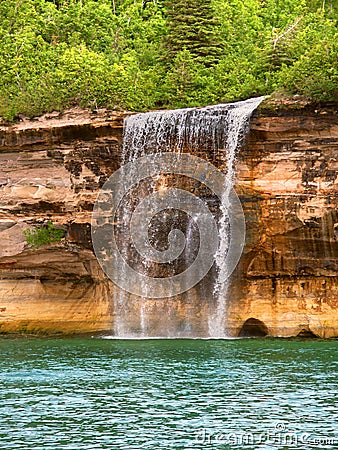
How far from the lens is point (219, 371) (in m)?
19.6

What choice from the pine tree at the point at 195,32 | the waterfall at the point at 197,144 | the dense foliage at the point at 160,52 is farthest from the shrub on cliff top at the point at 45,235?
the pine tree at the point at 195,32

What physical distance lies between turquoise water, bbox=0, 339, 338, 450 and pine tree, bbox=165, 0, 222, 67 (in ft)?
43.2

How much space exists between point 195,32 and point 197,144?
957 cm

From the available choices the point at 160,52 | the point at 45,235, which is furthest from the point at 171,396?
the point at 160,52

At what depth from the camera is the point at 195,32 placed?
34.2m

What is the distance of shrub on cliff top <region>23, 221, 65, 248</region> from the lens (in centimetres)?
2698

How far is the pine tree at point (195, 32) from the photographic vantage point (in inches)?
1330

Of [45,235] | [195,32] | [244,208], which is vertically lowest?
[45,235]

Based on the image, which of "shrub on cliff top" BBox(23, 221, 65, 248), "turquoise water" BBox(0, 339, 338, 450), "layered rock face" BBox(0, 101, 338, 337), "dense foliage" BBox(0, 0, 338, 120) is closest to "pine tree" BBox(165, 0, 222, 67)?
"dense foliage" BBox(0, 0, 338, 120)

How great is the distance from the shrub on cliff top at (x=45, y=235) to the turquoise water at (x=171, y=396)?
12.4 feet

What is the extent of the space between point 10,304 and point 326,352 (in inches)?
390

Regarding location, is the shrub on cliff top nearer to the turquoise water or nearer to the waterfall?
the waterfall

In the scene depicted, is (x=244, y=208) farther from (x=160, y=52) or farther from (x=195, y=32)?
(x=195, y=32)

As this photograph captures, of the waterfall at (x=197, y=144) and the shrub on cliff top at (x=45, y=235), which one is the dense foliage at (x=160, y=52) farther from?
the shrub on cliff top at (x=45, y=235)
